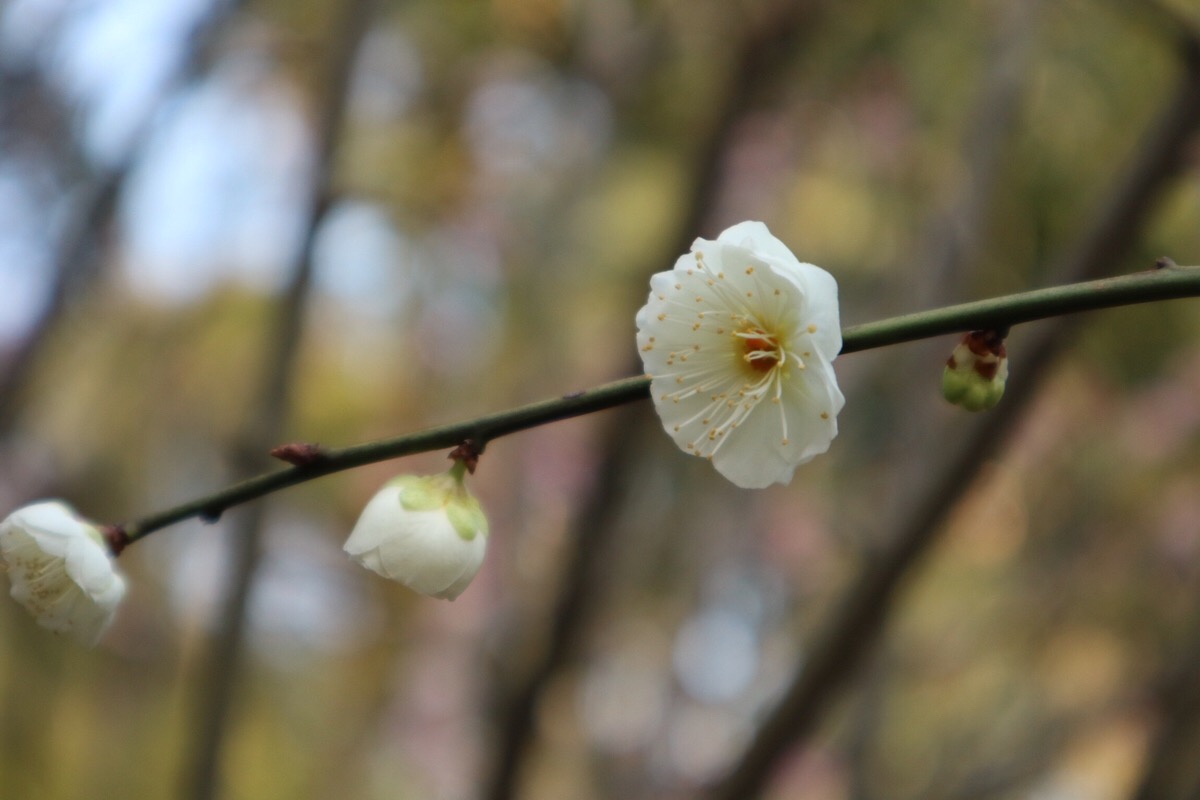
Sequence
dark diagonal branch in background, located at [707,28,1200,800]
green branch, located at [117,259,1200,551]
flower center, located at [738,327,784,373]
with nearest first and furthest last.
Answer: green branch, located at [117,259,1200,551], flower center, located at [738,327,784,373], dark diagonal branch in background, located at [707,28,1200,800]

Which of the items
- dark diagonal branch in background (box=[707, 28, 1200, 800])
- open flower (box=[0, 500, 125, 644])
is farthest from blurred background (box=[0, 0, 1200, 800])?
open flower (box=[0, 500, 125, 644])

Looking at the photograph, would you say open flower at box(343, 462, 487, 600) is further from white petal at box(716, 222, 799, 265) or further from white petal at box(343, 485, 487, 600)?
white petal at box(716, 222, 799, 265)

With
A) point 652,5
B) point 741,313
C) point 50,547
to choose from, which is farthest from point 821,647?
point 652,5

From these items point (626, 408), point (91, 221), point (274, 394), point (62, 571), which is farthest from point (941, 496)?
point (91, 221)

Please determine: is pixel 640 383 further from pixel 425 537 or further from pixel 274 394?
pixel 274 394

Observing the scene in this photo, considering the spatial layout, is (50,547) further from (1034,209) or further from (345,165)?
(1034,209)

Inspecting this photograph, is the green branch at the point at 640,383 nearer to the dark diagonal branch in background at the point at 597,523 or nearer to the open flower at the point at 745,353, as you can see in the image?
the open flower at the point at 745,353

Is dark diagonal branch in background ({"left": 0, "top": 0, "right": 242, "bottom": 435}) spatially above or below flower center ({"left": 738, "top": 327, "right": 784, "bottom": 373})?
above

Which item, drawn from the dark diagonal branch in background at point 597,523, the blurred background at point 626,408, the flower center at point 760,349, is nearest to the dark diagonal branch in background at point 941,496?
the blurred background at point 626,408
